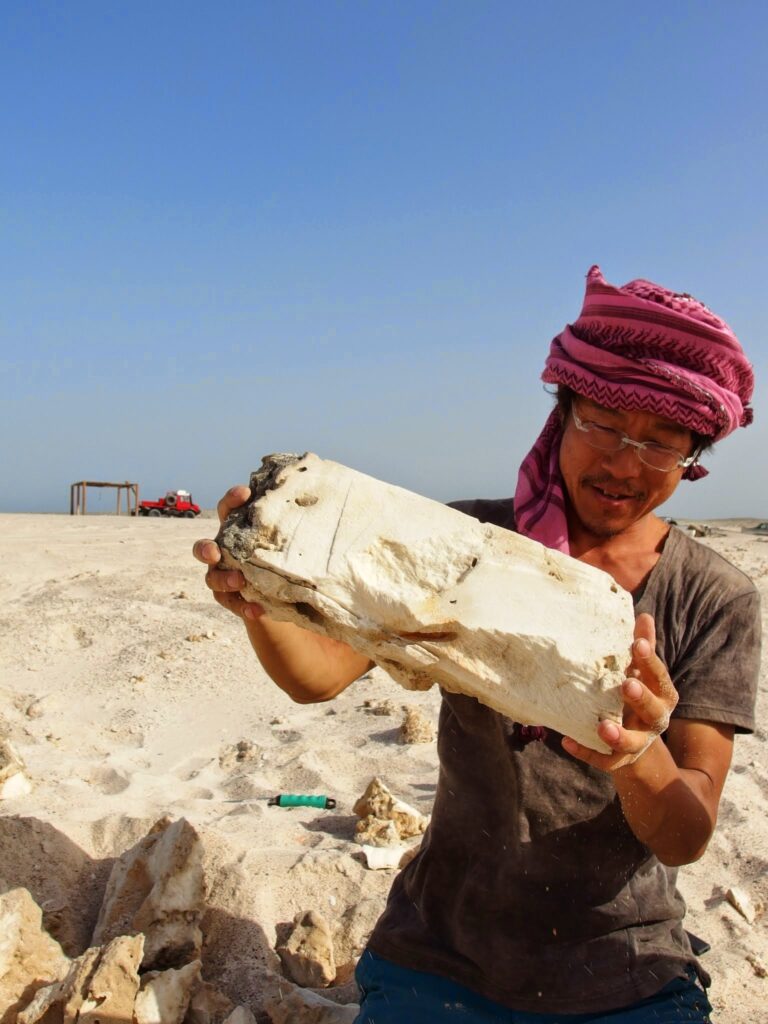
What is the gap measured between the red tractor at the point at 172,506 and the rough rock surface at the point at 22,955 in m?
19.4

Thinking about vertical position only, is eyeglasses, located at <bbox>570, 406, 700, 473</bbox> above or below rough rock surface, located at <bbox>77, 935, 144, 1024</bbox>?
above

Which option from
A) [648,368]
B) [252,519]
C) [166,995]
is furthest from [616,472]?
[166,995]

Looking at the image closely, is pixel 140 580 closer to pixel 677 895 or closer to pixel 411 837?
pixel 411 837

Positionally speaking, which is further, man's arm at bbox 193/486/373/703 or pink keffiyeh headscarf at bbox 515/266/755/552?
pink keffiyeh headscarf at bbox 515/266/755/552

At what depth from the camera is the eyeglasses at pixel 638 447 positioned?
211 cm

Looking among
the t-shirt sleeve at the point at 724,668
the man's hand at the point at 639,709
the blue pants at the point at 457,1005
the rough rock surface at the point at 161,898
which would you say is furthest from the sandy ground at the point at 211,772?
the man's hand at the point at 639,709

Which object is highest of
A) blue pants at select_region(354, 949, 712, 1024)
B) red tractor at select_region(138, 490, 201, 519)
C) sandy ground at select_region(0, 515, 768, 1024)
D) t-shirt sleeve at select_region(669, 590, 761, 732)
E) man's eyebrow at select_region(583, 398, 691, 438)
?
man's eyebrow at select_region(583, 398, 691, 438)

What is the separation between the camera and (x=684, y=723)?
7.07 feet

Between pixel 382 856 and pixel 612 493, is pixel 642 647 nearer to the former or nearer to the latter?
pixel 612 493

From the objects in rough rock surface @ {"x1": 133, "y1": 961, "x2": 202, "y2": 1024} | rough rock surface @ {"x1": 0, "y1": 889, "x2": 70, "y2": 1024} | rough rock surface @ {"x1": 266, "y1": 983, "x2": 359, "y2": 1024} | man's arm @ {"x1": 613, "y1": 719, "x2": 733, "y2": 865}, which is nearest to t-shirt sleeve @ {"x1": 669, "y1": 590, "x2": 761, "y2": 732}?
man's arm @ {"x1": 613, "y1": 719, "x2": 733, "y2": 865}

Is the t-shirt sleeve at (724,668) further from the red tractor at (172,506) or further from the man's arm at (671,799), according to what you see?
the red tractor at (172,506)

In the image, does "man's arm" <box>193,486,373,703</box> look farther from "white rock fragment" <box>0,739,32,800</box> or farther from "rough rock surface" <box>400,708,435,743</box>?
"rough rock surface" <box>400,708,435,743</box>

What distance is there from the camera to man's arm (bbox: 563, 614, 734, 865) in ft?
5.50

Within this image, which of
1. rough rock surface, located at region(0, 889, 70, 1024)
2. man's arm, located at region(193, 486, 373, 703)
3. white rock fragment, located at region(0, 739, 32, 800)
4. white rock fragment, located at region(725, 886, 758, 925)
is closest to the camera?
man's arm, located at region(193, 486, 373, 703)
